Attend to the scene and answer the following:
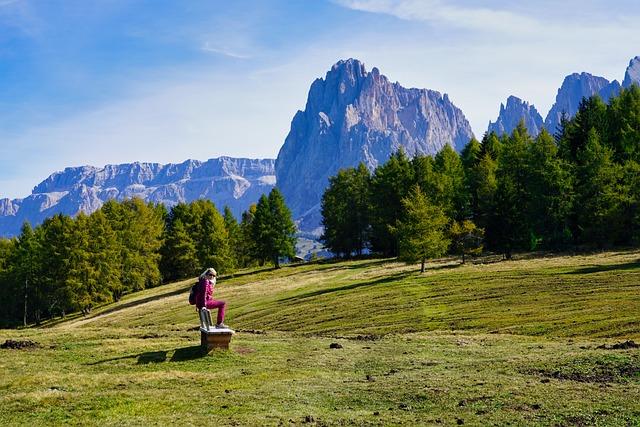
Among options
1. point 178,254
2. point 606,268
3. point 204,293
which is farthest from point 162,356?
point 178,254

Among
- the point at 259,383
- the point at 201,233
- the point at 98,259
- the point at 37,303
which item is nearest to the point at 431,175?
the point at 201,233

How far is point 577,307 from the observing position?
37219mm

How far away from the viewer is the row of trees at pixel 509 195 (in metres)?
72.9

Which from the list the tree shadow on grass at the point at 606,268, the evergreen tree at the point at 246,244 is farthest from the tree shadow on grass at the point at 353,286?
the evergreen tree at the point at 246,244

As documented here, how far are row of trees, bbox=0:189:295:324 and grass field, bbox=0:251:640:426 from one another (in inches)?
1802

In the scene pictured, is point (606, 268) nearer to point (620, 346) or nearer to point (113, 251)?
point (620, 346)

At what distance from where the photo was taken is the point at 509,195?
7425 cm

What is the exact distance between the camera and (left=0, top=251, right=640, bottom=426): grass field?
1446 cm

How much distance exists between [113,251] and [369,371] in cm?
7088

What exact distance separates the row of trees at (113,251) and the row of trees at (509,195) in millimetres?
13819

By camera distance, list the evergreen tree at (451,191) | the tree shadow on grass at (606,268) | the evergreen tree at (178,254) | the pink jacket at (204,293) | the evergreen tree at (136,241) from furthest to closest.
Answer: the evergreen tree at (178,254) < the evergreen tree at (136,241) < the evergreen tree at (451,191) < the tree shadow on grass at (606,268) < the pink jacket at (204,293)

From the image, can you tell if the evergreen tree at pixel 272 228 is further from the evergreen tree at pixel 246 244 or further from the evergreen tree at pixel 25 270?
the evergreen tree at pixel 25 270

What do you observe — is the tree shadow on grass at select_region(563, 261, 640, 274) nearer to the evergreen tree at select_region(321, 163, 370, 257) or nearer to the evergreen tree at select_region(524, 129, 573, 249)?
the evergreen tree at select_region(524, 129, 573, 249)

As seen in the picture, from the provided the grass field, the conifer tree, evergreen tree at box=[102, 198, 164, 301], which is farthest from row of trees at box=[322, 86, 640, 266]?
evergreen tree at box=[102, 198, 164, 301]
